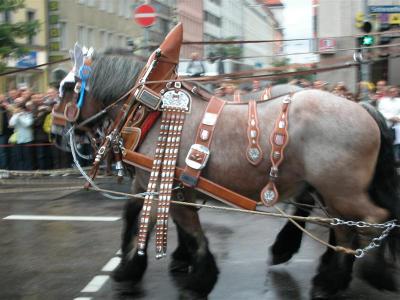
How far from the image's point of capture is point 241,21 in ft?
314

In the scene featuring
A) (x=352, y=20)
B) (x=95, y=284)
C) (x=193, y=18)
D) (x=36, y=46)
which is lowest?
(x=95, y=284)

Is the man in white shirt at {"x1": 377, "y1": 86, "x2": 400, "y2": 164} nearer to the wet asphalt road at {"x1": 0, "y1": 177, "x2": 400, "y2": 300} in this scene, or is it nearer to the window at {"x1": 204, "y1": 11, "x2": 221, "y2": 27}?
the wet asphalt road at {"x1": 0, "y1": 177, "x2": 400, "y2": 300}

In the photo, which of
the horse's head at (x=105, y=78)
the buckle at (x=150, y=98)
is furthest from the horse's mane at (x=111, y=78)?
the buckle at (x=150, y=98)

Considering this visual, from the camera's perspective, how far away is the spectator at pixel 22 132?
39.2 ft

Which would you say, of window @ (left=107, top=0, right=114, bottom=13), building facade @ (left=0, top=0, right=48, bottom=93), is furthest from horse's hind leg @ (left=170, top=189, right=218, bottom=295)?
window @ (left=107, top=0, right=114, bottom=13)

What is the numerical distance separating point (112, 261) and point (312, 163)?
7.87ft

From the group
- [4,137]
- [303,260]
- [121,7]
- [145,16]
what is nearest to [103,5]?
[121,7]

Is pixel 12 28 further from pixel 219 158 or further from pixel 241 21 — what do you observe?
pixel 241 21

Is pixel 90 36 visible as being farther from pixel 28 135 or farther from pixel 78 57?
pixel 78 57

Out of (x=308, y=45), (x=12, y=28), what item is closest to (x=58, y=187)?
(x=308, y=45)

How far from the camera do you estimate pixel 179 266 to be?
564cm

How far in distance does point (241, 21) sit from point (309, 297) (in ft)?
305

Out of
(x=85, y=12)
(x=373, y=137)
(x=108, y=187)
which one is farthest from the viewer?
(x=85, y=12)

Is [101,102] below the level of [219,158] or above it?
above
